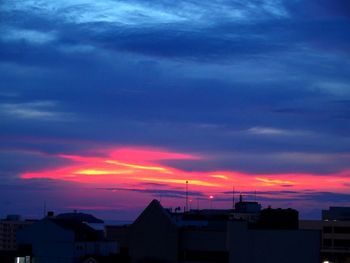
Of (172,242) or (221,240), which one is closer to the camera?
(221,240)

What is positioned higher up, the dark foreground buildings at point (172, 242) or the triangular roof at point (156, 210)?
the triangular roof at point (156, 210)

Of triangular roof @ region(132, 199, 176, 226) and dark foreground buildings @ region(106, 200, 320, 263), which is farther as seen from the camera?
triangular roof @ region(132, 199, 176, 226)

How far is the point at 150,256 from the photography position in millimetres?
110188

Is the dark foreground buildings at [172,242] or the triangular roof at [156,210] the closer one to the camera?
the dark foreground buildings at [172,242]

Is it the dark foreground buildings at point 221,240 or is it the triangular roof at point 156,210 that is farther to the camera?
the triangular roof at point 156,210

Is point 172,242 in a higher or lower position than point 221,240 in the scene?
lower

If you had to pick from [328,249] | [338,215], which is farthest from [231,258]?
[338,215]

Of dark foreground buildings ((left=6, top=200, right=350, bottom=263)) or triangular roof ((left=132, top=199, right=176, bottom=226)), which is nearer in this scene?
dark foreground buildings ((left=6, top=200, right=350, bottom=263))

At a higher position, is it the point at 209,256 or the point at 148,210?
the point at 148,210

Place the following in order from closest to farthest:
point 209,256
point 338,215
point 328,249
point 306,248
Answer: point 306,248 → point 209,256 → point 328,249 → point 338,215

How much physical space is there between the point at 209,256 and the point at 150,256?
9.14 metres

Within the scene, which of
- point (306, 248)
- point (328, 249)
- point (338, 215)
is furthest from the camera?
point (338, 215)

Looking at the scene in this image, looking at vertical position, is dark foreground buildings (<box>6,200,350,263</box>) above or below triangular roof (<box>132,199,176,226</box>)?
below

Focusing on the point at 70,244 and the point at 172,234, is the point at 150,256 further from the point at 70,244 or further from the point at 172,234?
the point at 70,244
